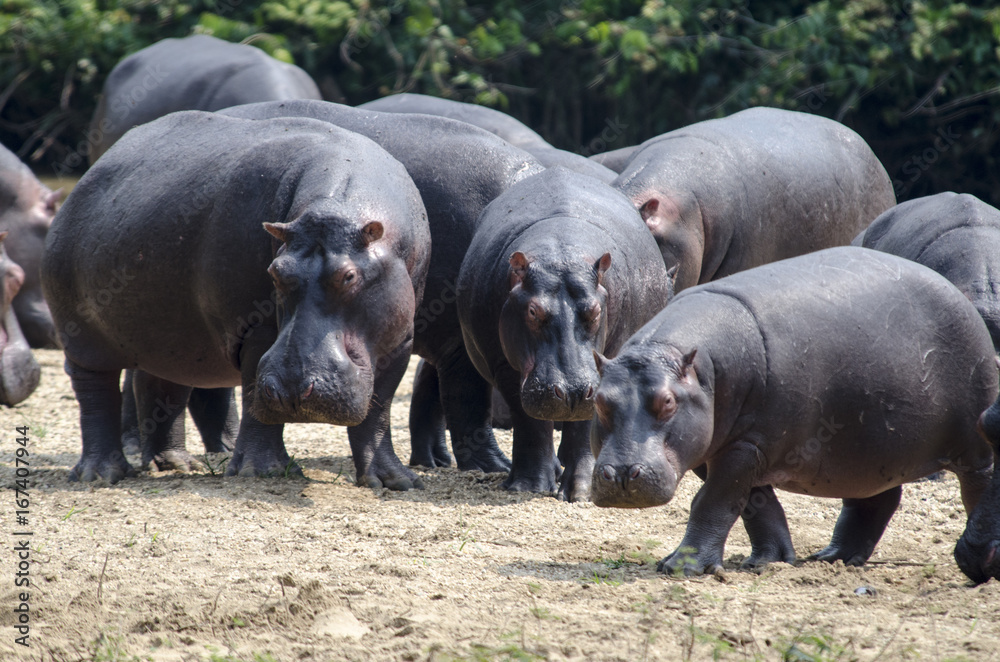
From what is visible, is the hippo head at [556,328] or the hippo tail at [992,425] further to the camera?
the hippo head at [556,328]

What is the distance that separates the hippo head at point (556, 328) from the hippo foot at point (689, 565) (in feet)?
3.42

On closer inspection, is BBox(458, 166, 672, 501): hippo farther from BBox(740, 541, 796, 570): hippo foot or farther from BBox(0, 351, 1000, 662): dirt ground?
BBox(740, 541, 796, 570): hippo foot

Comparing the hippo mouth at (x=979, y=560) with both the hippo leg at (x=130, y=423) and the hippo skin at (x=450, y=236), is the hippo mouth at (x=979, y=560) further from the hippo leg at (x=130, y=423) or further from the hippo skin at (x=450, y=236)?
the hippo leg at (x=130, y=423)

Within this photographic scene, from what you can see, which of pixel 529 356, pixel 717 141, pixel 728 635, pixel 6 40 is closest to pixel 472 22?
pixel 6 40

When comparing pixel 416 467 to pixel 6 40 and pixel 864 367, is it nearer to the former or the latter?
pixel 864 367

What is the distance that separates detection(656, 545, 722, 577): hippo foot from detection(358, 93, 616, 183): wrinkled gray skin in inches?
129

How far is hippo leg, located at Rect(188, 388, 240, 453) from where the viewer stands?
24.3 feet

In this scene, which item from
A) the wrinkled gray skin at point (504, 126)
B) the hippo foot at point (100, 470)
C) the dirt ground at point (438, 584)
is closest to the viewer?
the dirt ground at point (438, 584)

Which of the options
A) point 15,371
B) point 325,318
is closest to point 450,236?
point 325,318

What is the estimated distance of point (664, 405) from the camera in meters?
4.22

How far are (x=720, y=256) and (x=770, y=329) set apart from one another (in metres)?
3.73

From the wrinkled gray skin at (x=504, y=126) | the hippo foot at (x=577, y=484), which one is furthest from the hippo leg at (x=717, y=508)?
the wrinkled gray skin at (x=504, y=126)

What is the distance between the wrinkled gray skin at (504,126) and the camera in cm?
751

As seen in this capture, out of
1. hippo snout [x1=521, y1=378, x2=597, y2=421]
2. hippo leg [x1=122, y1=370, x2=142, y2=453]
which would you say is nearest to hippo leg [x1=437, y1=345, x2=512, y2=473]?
hippo snout [x1=521, y1=378, x2=597, y2=421]
